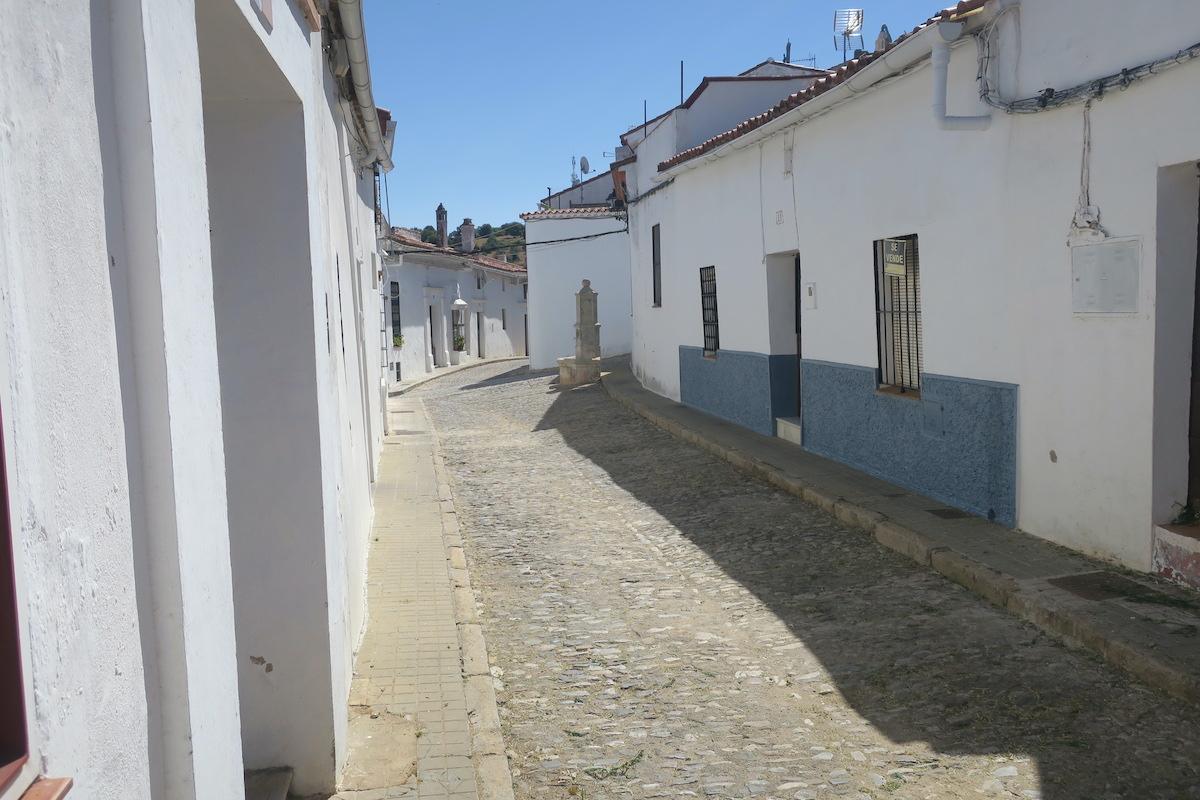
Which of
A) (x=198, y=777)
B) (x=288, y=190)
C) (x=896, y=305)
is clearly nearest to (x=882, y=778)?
(x=198, y=777)

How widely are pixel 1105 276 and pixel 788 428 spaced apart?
592 cm

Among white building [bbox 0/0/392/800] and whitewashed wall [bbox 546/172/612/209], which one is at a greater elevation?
whitewashed wall [bbox 546/172/612/209]

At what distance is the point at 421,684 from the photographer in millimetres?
4777

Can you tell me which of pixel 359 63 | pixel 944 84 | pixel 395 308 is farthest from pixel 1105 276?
pixel 395 308

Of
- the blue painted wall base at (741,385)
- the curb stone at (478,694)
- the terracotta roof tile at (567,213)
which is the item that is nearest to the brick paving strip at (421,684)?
the curb stone at (478,694)

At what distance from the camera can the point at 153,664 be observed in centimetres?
183

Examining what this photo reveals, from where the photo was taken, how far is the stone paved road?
3875 mm

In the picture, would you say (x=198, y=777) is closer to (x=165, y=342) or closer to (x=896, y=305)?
(x=165, y=342)

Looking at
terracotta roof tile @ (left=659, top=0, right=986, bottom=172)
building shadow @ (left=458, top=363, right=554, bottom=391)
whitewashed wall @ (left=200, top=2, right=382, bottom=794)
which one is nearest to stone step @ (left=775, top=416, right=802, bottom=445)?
terracotta roof tile @ (left=659, top=0, right=986, bottom=172)

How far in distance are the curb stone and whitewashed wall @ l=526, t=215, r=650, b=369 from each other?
68.5 feet

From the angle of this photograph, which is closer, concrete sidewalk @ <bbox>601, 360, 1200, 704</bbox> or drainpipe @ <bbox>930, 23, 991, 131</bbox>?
concrete sidewalk @ <bbox>601, 360, 1200, 704</bbox>

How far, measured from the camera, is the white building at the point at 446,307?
27316 mm

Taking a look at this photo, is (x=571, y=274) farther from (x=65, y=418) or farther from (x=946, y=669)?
(x=65, y=418)

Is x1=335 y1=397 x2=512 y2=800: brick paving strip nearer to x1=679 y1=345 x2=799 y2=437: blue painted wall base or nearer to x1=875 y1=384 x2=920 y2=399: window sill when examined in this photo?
x1=875 y1=384 x2=920 y2=399: window sill
